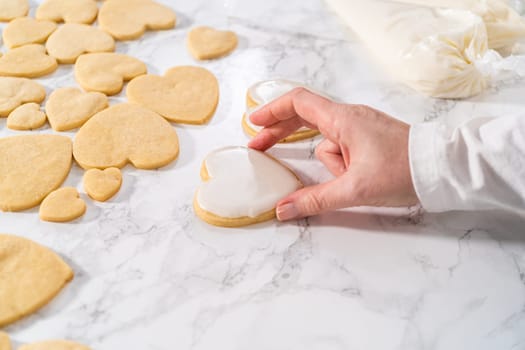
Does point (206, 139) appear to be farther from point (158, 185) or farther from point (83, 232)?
point (83, 232)

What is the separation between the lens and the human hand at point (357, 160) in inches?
33.1

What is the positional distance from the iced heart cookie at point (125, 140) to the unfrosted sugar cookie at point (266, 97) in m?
0.14

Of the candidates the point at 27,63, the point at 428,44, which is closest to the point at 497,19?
the point at 428,44

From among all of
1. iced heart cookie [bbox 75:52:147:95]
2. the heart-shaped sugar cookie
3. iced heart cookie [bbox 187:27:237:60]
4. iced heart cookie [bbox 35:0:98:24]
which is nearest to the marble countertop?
the heart-shaped sugar cookie

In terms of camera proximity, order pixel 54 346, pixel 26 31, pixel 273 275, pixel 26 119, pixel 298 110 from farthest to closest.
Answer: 1. pixel 26 31
2. pixel 26 119
3. pixel 298 110
4. pixel 273 275
5. pixel 54 346

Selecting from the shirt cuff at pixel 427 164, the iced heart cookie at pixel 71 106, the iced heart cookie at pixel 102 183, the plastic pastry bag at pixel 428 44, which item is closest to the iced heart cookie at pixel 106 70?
the iced heart cookie at pixel 71 106

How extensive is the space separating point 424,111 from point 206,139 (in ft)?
1.41

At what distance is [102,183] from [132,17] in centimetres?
56

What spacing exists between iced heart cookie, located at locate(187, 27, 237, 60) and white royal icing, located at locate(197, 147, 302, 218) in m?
0.35

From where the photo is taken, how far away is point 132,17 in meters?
1.37

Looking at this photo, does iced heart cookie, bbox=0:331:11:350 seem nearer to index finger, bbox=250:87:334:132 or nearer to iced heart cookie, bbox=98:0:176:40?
index finger, bbox=250:87:334:132

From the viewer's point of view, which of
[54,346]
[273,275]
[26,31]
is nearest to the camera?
[54,346]

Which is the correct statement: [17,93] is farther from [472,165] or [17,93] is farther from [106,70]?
[472,165]

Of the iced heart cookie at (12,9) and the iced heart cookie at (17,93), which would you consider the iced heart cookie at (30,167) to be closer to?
the iced heart cookie at (17,93)
